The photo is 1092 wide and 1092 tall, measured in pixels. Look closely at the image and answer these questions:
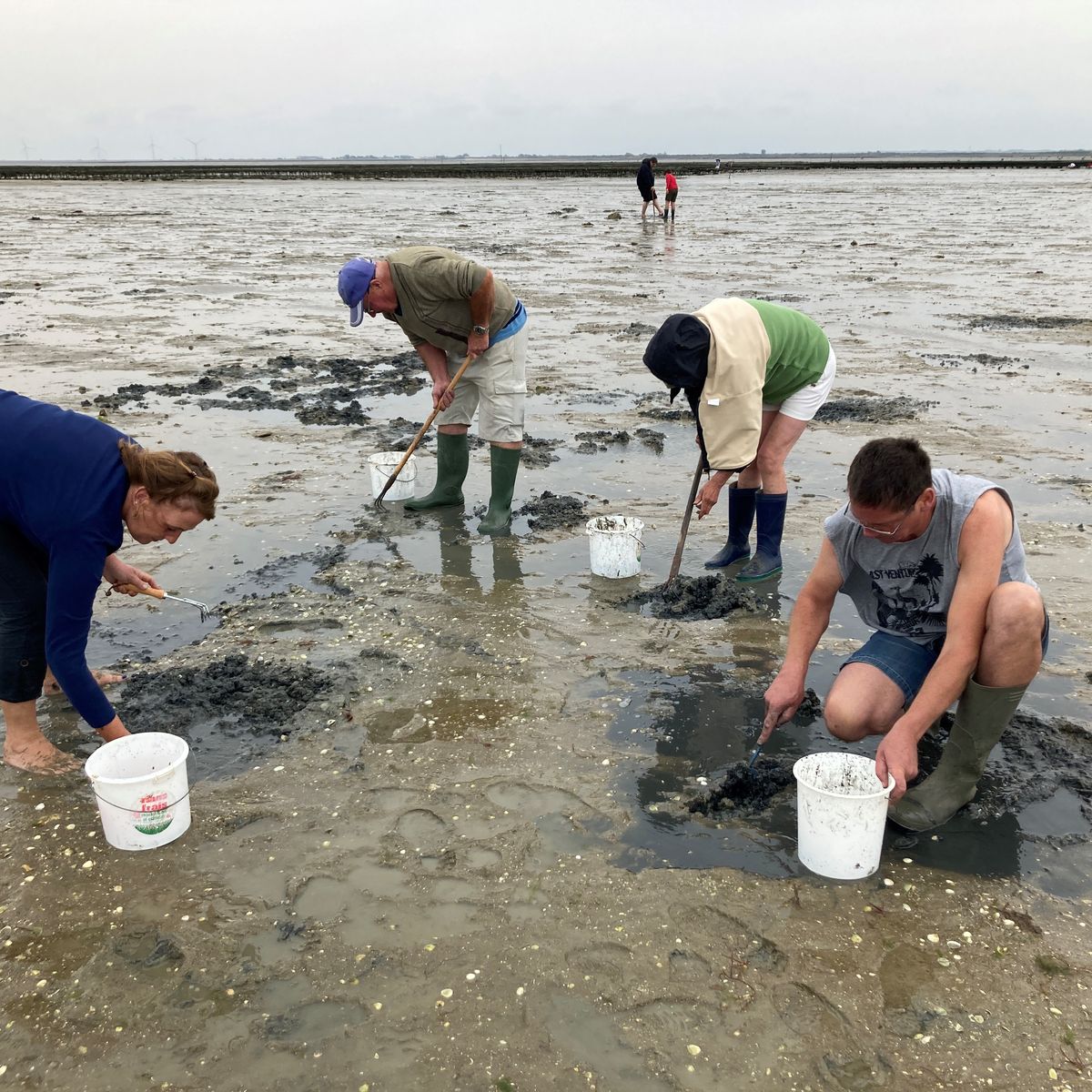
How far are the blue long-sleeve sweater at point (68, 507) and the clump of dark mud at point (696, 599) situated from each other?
2813 mm

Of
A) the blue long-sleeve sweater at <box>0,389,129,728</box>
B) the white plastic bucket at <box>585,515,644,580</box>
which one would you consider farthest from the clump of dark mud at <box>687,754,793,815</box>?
the blue long-sleeve sweater at <box>0,389,129,728</box>

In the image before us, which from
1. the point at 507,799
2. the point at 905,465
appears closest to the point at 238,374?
the point at 507,799

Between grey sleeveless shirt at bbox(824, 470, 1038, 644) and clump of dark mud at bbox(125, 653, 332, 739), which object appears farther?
clump of dark mud at bbox(125, 653, 332, 739)

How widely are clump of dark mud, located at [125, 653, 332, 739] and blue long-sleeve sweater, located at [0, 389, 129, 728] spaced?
834mm

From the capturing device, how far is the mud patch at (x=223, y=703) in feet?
13.0

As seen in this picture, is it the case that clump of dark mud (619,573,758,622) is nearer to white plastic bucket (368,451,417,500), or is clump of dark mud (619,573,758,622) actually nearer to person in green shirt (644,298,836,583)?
person in green shirt (644,298,836,583)

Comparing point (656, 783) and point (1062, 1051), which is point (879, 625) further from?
point (1062, 1051)

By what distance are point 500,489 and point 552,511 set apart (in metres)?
0.43

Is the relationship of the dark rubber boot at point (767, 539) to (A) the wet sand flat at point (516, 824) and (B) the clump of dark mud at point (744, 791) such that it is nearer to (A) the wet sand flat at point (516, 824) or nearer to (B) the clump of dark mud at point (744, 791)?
(A) the wet sand flat at point (516, 824)

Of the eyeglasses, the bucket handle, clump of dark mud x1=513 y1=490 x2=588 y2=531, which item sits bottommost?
clump of dark mud x1=513 y1=490 x2=588 y2=531

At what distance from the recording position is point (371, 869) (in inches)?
126

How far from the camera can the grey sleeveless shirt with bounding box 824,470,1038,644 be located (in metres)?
3.23

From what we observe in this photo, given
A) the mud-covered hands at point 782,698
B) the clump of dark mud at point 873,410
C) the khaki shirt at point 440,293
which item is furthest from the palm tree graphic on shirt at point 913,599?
the clump of dark mud at point 873,410

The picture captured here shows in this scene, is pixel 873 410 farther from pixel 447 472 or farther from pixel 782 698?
pixel 782 698
